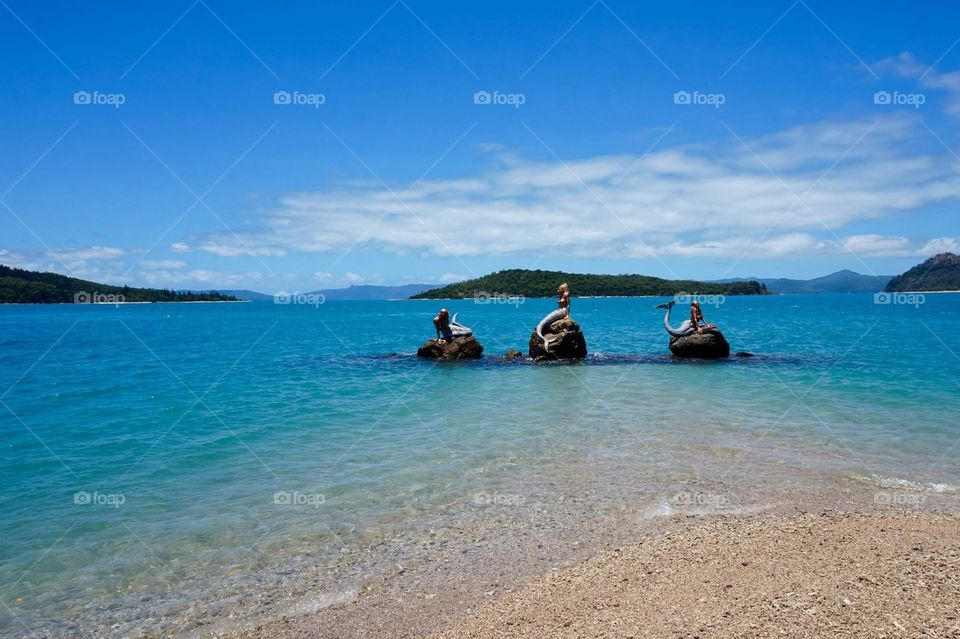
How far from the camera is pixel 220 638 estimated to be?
6742mm

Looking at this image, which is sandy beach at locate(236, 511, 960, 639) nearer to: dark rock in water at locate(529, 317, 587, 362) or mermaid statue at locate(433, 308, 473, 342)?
dark rock in water at locate(529, 317, 587, 362)

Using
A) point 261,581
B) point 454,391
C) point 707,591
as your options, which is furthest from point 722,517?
point 454,391

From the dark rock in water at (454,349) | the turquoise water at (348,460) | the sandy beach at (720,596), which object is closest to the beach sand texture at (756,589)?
the sandy beach at (720,596)

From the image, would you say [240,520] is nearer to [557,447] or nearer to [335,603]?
[335,603]

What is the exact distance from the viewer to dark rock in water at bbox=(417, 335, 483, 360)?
3459cm

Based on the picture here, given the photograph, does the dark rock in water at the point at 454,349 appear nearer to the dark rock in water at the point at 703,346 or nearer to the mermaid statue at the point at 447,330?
the mermaid statue at the point at 447,330

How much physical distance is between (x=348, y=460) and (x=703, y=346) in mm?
24769

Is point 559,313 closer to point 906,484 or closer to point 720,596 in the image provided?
point 906,484

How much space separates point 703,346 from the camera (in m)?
33.0

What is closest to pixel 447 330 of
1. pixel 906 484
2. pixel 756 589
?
pixel 906 484

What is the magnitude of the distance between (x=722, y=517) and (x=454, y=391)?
15.1 meters

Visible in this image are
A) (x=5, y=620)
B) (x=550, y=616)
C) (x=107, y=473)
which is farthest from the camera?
(x=107, y=473)

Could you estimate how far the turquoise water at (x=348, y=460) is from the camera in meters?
8.38

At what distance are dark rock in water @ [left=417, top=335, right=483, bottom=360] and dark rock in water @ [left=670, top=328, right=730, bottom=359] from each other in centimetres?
1153
